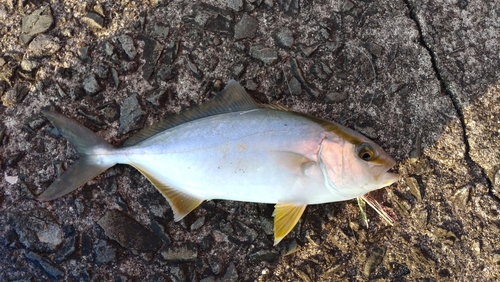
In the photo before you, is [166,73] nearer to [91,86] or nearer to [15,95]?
[91,86]

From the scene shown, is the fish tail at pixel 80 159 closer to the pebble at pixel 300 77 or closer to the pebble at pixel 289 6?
the pebble at pixel 300 77

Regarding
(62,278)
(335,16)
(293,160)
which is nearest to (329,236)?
(293,160)

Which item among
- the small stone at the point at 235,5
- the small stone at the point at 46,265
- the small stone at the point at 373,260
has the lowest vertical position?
the small stone at the point at 46,265

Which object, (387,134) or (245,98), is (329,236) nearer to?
(387,134)

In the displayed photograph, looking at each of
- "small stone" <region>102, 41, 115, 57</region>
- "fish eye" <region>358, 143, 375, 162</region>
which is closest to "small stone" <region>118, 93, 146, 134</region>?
"small stone" <region>102, 41, 115, 57</region>

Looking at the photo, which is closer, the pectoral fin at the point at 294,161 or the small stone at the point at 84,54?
the pectoral fin at the point at 294,161

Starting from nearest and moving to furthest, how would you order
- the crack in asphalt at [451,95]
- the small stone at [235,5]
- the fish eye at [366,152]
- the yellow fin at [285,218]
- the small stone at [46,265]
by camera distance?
the fish eye at [366,152]
the yellow fin at [285,218]
the small stone at [46,265]
the crack in asphalt at [451,95]
the small stone at [235,5]

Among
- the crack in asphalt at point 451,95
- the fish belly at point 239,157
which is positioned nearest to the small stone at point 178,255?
the fish belly at point 239,157

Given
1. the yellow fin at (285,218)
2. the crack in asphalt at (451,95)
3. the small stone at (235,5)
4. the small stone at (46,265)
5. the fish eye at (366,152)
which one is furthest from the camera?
the small stone at (235,5)
